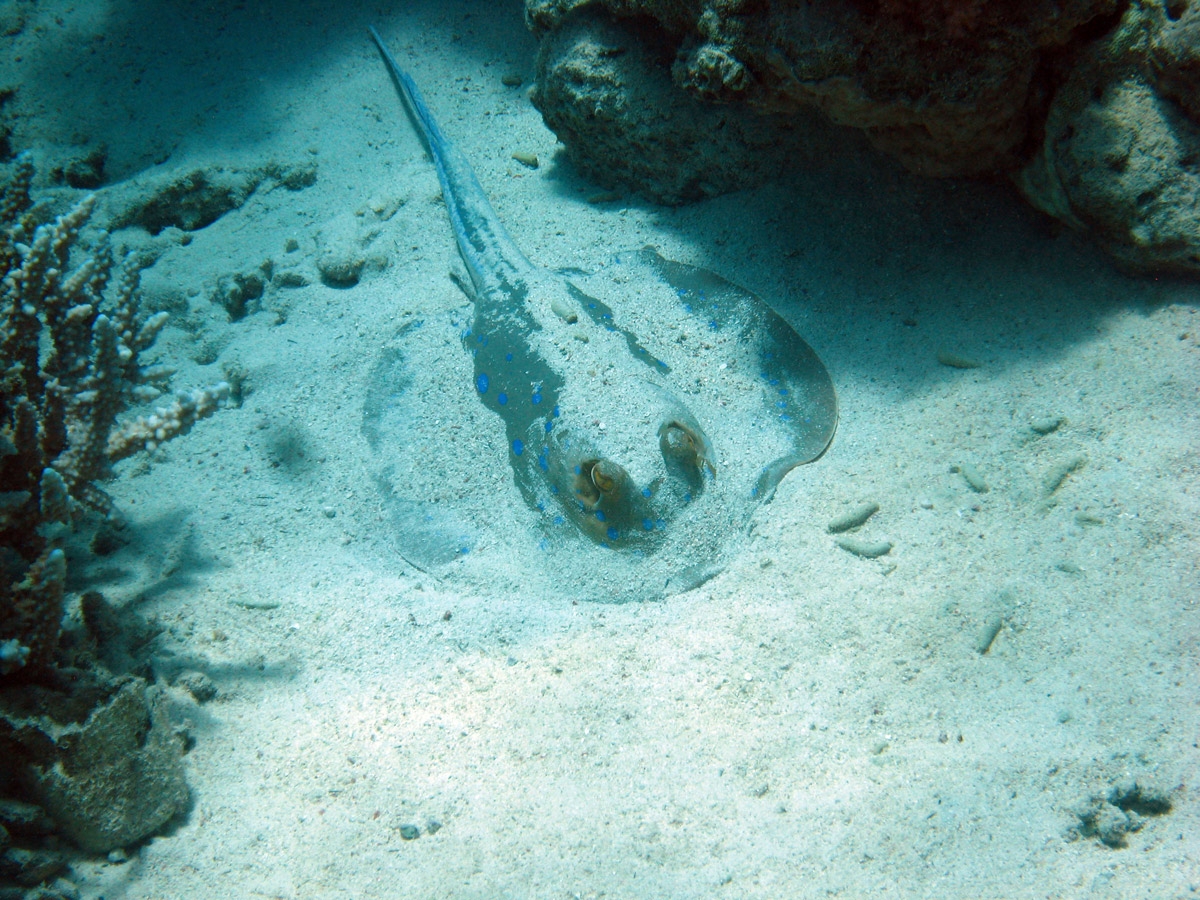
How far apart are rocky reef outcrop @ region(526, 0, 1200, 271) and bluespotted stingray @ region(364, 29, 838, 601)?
136cm

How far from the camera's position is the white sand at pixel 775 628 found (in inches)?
90.7

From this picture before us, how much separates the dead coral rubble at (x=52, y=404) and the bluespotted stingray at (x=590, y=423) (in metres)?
1.39

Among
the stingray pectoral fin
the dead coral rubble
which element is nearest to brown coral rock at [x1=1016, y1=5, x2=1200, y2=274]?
the stingray pectoral fin

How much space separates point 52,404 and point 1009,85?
18.6 feet

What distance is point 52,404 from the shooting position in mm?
3355

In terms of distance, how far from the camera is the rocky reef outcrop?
3.23 metres

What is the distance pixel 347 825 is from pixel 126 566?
210 centimetres

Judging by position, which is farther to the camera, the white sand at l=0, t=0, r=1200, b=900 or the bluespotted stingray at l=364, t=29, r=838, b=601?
the bluespotted stingray at l=364, t=29, r=838, b=601

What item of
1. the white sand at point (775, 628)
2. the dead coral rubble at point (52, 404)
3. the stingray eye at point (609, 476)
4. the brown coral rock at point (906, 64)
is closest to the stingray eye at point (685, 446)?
the stingray eye at point (609, 476)

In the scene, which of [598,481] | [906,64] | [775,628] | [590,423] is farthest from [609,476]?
[906,64]

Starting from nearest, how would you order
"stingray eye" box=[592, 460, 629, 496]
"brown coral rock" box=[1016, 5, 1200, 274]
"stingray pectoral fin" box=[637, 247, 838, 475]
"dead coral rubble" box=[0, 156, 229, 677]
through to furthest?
"dead coral rubble" box=[0, 156, 229, 677] → "stingray eye" box=[592, 460, 629, 496] → "brown coral rock" box=[1016, 5, 1200, 274] → "stingray pectoral fin" box=[637, 247, 838, 475]

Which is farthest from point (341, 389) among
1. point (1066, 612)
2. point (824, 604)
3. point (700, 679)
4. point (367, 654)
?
point (1066, 612)

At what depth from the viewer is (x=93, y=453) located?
3428 millimetres

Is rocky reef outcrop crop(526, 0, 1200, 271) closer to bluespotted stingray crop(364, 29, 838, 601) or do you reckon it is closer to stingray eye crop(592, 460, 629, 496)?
bluespotted stingray crop(364, 29, 838, 601)
